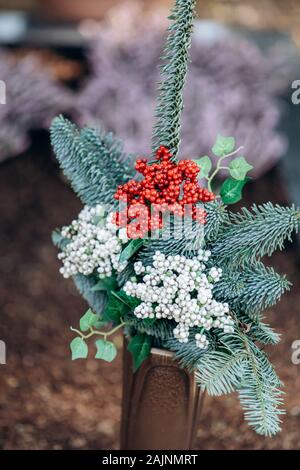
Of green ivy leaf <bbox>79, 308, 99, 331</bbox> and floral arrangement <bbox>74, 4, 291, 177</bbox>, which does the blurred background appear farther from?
green ivy leaf <bbox>79, 308, 99, 331</bbox>

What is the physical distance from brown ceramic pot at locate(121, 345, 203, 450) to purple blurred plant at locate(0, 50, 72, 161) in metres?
2.14

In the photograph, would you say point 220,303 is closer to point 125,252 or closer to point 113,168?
point 125,252

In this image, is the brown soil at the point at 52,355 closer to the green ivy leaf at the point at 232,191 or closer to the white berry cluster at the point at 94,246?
the white berry cluster at the point at 94,246

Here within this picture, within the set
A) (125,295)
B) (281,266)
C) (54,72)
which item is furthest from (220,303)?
(54,72)

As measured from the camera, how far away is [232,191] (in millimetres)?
1432

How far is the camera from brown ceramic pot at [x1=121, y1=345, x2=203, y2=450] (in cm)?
154

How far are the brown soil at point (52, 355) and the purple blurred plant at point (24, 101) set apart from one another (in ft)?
1.11

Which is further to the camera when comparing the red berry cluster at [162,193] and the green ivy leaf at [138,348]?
the green ivy leaf at [138,348]

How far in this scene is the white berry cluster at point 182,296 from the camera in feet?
4.39

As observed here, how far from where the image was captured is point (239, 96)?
3594 millimetres
